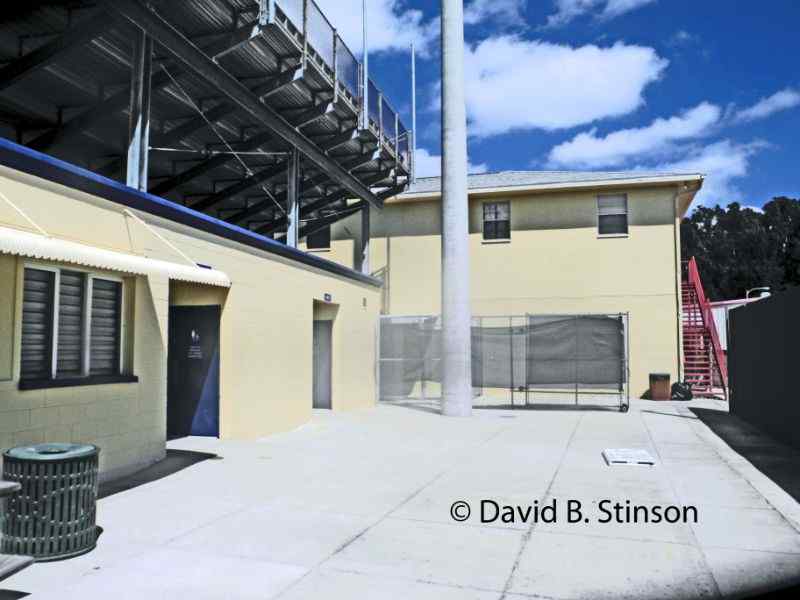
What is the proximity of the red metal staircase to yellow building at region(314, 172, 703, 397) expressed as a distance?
4.79ft

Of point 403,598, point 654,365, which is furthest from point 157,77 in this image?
point 654,365

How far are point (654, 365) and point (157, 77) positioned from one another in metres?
16.9

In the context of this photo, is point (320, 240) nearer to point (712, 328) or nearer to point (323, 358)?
point (323, 358)

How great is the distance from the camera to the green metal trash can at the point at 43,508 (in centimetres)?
535

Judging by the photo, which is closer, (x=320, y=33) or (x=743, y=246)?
(x=320, y=33)

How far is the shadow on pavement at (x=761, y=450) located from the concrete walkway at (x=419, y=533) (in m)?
0.32

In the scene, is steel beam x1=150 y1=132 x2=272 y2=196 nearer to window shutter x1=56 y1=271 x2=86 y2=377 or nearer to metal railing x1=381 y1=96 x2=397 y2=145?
metal railing x1=381 y1=96 x2=397 y2=145

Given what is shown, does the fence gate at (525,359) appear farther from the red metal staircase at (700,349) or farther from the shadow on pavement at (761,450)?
the red metal staircase at (700,349)

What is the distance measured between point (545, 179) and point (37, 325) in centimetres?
1976

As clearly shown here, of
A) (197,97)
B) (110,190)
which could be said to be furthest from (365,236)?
(110,190)

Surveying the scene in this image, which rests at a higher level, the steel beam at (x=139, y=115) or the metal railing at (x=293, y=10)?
the metal railing at (x=293, y=10)

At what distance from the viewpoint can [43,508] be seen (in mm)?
5344

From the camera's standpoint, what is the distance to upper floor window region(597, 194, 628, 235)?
22703 millimetres

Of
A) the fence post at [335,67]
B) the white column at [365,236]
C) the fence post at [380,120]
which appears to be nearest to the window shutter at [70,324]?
the fence post at [335,67]
